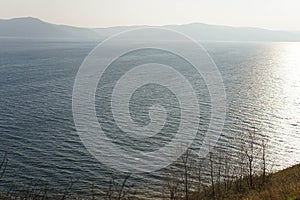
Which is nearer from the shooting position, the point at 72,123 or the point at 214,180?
the point at 214,180

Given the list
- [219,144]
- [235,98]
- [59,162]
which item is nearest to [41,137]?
[59,162]

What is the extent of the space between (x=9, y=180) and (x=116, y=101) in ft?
126

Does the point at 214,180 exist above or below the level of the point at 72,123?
below

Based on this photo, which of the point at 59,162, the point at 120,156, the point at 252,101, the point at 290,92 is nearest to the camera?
the point at 59,162

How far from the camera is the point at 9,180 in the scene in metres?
39.3

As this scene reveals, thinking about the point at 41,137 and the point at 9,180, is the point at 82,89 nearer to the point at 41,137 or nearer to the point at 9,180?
the point at 41,137

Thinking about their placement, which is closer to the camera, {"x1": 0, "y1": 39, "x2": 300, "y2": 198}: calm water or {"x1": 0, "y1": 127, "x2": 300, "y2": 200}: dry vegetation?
{"x1": 0, "y1": 127, "x2": 300, "y2": 200}: dry vegetation

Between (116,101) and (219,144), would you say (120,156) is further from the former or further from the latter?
(116,101)

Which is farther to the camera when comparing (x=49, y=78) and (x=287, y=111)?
(x=49, y=78)

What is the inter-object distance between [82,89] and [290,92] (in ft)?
178

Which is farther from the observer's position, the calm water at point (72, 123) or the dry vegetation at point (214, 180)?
the calm water at point (72, 123)

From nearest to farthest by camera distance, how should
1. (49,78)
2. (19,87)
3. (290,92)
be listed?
(19,87)
(290,92)
(49,78)

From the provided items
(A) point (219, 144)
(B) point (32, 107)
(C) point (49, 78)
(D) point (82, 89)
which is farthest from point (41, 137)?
(C) point (49, 78)

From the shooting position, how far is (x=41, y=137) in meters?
51.8
